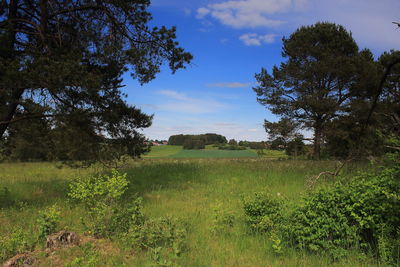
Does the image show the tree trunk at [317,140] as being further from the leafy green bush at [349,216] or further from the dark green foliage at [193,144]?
the dark green foliage at [193,144]

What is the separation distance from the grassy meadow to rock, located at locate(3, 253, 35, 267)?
0.40ft

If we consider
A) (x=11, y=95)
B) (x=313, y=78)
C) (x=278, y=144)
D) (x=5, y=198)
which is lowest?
(x=5, y=198)

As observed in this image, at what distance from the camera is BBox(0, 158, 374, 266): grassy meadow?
3738 millimetres

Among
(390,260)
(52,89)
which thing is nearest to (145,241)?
(390,260)

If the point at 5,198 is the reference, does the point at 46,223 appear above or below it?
above

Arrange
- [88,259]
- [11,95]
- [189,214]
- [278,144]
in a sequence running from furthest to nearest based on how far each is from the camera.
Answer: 1. [278,144]
2. [11,95]
3. [189,214]
4. [88,259]

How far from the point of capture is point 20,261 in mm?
3818

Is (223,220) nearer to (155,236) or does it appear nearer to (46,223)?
(155,236)

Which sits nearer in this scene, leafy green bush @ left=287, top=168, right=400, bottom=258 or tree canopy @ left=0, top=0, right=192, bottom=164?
leafy green bush @ left=287, top=168, right=400, bottom=258


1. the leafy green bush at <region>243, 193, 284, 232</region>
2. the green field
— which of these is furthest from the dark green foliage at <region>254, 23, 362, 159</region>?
the leafy green bush at <region>243, 193, 284, 232</region>

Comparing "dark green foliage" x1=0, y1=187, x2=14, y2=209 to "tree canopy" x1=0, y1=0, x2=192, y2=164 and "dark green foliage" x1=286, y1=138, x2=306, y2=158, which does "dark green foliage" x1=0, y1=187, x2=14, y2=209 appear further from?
"dark green foliage" x1=286, y1=138, x2=306, y2=158

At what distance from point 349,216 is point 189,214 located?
3.42 metres

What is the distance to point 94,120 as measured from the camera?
8.38 metres

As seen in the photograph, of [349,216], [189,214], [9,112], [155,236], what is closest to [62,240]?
[155,236]
